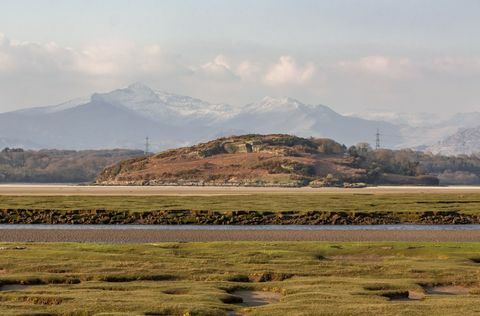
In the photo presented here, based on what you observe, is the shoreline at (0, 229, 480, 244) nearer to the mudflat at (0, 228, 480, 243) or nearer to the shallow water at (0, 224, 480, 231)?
the mudflat at (0, 228, 480, 243)

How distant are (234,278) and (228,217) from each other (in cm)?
4542

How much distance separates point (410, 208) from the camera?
93.8 meters

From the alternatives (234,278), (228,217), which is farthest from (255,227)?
(234,278)

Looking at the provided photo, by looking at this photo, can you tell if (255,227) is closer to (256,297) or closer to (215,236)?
(215,236)

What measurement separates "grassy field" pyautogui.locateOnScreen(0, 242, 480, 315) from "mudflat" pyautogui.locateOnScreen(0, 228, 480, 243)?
9322 mm

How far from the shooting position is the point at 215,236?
2466 inches

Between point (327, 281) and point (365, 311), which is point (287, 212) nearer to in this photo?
point (327, 281)

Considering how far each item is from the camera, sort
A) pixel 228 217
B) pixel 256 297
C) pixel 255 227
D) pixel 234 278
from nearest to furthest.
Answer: pixel 256 297, pixel 234 278, pixel 255 227, pixel 228 217

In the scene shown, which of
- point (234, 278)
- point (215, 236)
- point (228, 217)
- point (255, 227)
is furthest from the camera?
point (228, 217)

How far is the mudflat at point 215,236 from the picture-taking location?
59.8 m

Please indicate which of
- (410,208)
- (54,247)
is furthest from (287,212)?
(54,247)

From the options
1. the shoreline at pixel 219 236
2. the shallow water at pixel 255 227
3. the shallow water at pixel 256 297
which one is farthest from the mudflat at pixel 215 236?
the shallow water at pixel 256 297

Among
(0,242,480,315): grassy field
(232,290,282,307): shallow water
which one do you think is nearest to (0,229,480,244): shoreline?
(0,242,480,315): grassy field

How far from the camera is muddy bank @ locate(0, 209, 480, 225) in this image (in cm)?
7825
